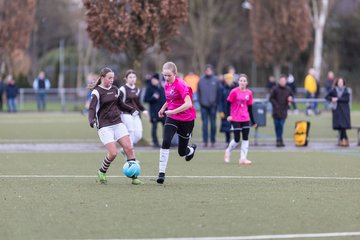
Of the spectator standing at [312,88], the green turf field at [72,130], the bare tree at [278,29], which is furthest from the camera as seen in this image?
the bare tree at [278,29]

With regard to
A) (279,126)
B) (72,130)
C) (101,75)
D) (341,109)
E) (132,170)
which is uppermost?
(101,75)

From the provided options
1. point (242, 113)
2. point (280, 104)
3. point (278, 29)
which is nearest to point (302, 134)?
point (280, 104)

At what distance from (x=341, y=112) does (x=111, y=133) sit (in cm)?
1134

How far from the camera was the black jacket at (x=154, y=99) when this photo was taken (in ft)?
79.0

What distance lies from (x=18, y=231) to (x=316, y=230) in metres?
3.25

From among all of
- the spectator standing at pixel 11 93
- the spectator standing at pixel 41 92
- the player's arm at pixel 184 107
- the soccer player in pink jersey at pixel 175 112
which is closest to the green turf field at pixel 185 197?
the soccer player in pink jersey at pixel 175 112

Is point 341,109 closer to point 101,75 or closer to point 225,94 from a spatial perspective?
point 225,94

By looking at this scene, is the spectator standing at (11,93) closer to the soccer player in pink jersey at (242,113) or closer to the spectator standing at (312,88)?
the spectator standing at (312,88)

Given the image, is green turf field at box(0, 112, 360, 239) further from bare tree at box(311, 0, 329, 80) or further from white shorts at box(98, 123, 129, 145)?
bare tree at box(311, 0, 329, 80)

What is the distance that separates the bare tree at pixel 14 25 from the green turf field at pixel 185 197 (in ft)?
107

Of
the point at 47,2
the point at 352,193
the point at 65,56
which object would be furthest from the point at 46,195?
the point at 65,56

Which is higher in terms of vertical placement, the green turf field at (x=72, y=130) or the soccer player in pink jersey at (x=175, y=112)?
the soccer player in pink jersey at (x=175, y=112)

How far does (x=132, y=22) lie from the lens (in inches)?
987

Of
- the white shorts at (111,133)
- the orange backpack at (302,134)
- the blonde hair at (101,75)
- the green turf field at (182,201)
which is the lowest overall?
the orange backpack at (302,134)
